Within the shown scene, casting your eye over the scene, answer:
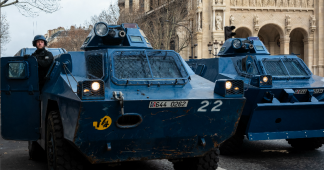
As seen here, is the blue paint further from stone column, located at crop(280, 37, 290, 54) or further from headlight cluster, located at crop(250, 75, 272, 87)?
stone column, located at crop(280, 37, 290, 54)

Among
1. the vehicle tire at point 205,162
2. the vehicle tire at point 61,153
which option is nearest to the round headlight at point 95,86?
the vehicle tire at point 61,153

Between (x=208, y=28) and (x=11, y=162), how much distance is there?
35.5 metres

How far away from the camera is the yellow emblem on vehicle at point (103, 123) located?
5297 millimetres

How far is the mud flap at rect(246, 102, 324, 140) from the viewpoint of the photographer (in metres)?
8.52

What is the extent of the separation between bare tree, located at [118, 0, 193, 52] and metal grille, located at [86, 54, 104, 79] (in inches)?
1085

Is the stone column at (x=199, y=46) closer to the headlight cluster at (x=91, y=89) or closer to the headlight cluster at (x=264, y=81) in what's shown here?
the headlight cluster at (x=264, y=81)

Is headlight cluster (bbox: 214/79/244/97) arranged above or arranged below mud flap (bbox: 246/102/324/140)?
above

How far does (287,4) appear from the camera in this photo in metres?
44.6

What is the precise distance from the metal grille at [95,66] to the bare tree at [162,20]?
27559mm

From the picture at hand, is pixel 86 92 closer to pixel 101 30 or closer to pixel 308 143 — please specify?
pixel 101 30

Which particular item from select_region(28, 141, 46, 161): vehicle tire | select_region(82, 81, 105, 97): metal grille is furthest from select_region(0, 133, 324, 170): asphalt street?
select_region(82, 81, 105, 97): metal grille

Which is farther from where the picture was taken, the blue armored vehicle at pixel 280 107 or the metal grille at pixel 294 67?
the metal grille at pixel 294 67

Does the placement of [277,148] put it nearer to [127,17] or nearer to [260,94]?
[260,94]

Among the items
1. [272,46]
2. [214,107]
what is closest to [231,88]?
[214,107]
